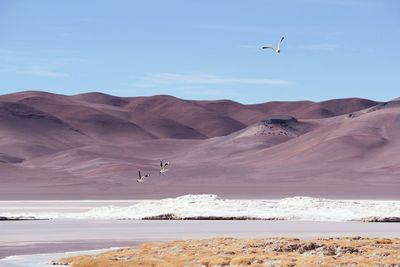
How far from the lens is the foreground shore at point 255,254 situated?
31.1 m

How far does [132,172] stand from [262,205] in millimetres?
75702

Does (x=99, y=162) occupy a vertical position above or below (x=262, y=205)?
above

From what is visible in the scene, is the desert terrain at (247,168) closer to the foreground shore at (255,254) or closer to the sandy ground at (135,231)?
the sandy ground at (135,231)

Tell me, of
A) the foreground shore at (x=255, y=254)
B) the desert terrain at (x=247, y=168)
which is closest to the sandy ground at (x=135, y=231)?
the foreground shore at (x=255, y=254)

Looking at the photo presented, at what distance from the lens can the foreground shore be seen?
3108 centimetres

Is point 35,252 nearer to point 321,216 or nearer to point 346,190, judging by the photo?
point 321,216

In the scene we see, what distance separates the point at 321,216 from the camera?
56062 mm

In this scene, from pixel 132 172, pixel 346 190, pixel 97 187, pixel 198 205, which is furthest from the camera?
pixel 132 172

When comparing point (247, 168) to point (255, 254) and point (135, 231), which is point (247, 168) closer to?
point (135, 231)

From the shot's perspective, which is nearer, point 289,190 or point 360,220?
point 360,220

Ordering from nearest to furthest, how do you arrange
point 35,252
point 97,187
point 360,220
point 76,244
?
1. point 35,252
2. point 76,244
3. point 360,220
4. point 97,187

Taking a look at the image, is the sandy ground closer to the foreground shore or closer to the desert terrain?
the foreground shore

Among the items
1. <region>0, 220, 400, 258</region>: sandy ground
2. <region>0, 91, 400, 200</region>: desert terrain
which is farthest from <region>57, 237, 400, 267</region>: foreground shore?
<region>0, 91, 400, 200</region>: desert terrain

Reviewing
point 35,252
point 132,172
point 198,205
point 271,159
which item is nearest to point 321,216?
point 198,205
